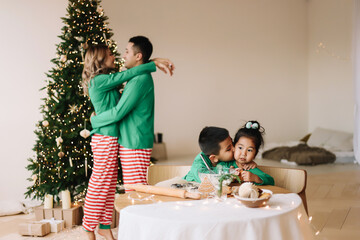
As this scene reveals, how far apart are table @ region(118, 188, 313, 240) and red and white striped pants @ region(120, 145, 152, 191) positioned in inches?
49.1

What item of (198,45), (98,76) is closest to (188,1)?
(198,45)

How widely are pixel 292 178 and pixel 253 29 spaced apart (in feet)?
22.0

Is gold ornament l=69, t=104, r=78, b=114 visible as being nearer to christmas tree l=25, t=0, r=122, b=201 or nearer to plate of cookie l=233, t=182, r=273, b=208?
christmas tree l=25, t=0, r=122, b=201

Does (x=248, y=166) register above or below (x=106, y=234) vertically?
above

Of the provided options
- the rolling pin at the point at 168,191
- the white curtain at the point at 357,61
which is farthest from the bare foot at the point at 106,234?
the white curtain at the point at 357,61

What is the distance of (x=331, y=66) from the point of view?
8695 mm

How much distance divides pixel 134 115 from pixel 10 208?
6.68 feet

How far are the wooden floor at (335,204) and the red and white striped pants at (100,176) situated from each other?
5.45 ft

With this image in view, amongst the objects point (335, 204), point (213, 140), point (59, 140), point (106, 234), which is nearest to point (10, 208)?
point (59, 140)

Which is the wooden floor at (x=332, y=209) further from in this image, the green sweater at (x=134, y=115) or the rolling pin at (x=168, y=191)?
the rolling pin at (x=168, y=191)

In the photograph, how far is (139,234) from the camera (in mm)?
1544

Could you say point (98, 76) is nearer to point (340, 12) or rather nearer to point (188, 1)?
point (188, 1)

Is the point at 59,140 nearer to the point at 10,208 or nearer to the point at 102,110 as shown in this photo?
the point at 102,110

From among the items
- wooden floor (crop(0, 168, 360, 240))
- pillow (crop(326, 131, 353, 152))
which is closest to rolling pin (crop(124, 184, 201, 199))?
wooden floor (crop(0, 168, 360, 240))
